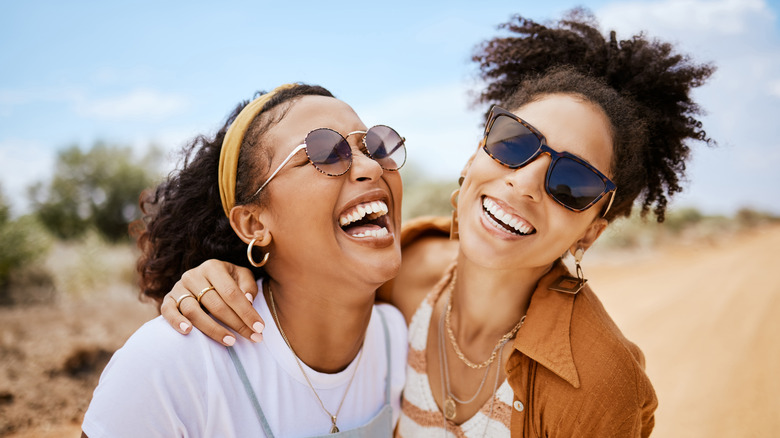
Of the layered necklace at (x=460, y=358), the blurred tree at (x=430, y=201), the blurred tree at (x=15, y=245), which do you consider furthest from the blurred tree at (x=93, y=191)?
the layered necklace at (x=460, y=358)

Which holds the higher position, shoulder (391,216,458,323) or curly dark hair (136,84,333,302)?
shoulder (391,216,458,323)

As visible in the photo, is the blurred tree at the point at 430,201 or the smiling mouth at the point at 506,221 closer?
the smiling mouth at the point at 506,221

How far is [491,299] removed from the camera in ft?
8.63

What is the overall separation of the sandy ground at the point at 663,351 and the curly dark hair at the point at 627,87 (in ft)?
8.40

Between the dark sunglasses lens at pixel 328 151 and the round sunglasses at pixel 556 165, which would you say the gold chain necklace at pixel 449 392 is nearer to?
the round sunglasses at pixel 556 165

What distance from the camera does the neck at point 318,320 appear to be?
2.29 metres

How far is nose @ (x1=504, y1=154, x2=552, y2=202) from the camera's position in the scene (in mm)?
2234

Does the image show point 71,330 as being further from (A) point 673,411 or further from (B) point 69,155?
(B) point 69,155

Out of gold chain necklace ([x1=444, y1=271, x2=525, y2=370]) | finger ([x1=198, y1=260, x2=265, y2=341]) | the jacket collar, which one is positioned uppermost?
the jacket collar

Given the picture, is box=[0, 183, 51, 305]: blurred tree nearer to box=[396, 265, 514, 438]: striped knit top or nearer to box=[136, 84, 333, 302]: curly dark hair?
box=[136, 84, 333, 302]: curly dark hair

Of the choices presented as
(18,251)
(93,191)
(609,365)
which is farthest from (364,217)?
(93,191)

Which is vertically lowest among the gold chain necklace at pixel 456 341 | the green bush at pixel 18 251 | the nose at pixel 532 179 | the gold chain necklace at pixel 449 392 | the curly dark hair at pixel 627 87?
the green bush at pixel 18 251

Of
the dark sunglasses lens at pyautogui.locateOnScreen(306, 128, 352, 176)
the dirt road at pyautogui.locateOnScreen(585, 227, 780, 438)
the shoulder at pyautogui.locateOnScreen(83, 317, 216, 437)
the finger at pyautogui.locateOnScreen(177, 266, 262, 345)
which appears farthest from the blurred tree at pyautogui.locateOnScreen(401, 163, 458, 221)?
the shoulder at pyautogui.locateOnScreen(83, 317, 216, 437)

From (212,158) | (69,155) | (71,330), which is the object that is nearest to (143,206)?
(212,158)
